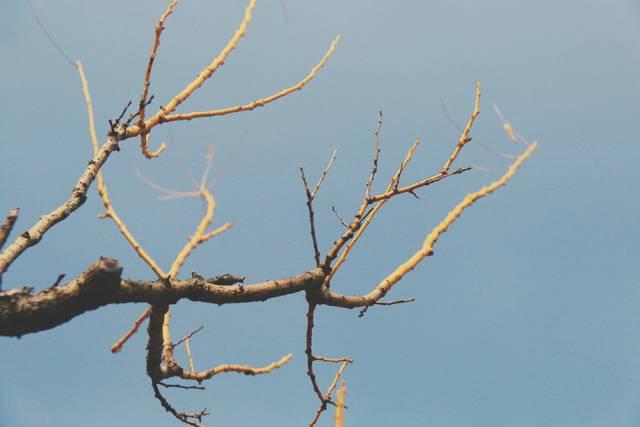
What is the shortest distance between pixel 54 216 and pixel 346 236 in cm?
154

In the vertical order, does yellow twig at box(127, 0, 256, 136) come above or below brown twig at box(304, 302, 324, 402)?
above

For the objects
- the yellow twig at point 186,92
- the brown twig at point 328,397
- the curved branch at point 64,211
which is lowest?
the brown twig at point 328,397

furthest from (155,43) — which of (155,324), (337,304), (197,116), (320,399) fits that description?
(320,399)

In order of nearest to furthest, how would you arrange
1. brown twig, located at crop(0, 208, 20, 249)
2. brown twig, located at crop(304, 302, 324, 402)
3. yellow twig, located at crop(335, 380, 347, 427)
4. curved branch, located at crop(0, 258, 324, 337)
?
yellow twig, located at crop(335, 380, 347, 427), curved branch, located at crop(0, 258, 324, 337), brown twig, located at crop(0, 208, 20, 249), brown twig, located at crop(304, 302, 324, 402)

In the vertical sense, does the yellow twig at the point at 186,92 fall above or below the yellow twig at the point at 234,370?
above

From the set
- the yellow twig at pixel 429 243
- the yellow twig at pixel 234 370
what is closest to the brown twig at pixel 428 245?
A: the yellow twig at pixel 429 243

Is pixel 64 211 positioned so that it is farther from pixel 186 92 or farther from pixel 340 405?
pixel 340 405

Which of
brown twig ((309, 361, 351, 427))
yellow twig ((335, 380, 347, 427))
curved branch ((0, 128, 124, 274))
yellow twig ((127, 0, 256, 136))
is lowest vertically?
yellow twig ((335, 380, 347, 427))

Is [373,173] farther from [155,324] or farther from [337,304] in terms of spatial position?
[155,324]

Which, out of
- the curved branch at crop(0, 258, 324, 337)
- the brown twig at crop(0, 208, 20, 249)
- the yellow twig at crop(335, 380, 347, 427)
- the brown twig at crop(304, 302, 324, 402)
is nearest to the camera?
the yellow twig at crop(335, 380, 347, 427)

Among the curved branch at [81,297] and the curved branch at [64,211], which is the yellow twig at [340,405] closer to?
the curved branch at [81,297]

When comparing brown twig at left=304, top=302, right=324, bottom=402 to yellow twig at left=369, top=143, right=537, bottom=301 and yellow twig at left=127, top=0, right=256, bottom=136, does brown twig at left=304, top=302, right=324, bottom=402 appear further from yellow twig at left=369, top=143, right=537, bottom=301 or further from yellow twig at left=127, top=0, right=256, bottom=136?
yellow twig at left=127, top=0, right=256, bottom=136

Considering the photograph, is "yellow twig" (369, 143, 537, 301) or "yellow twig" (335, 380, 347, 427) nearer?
"yellow twig" (335, 380, 347, 427)

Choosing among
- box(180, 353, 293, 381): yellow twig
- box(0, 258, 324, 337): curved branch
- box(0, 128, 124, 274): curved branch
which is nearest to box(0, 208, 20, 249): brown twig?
box(0, 128, 124, 274): curved branch
